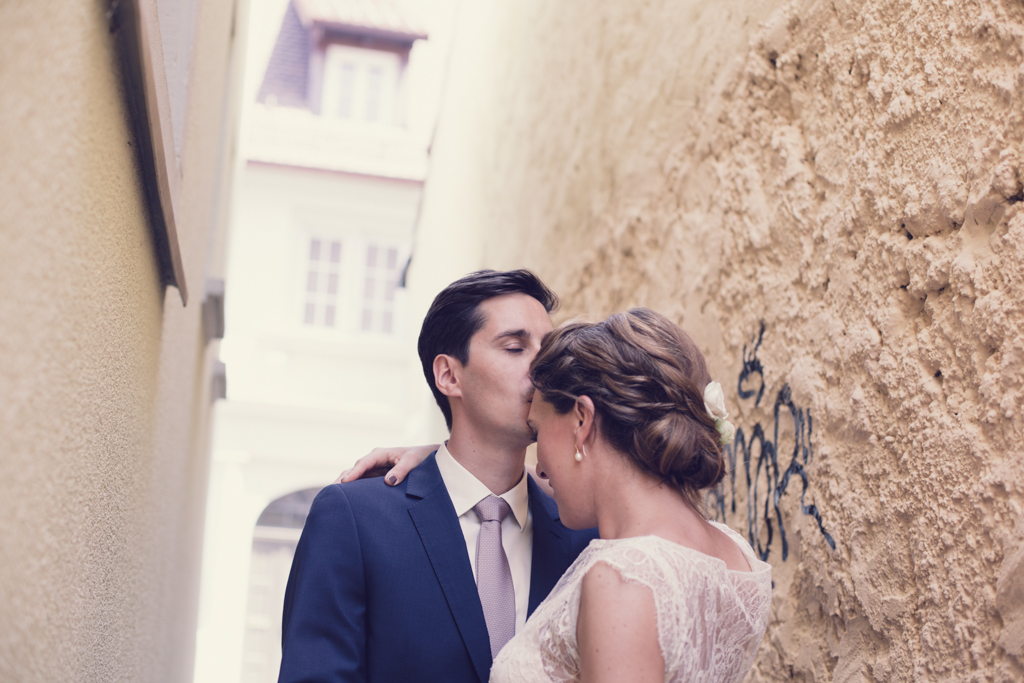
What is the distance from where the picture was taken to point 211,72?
3.28 meters

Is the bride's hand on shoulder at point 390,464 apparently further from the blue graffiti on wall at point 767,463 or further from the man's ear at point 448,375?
the blue graffiti on wall at point 767,463

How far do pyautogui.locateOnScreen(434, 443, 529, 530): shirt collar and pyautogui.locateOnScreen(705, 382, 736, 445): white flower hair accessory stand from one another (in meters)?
0.67

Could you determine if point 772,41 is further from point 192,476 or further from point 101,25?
point 192,476

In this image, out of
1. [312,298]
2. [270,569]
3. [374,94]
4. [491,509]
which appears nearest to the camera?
[491,509]

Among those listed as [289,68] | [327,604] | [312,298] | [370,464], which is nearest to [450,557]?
[327,604]

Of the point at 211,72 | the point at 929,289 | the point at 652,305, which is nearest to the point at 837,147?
the point at 929,289

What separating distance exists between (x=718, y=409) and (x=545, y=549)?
695 mm

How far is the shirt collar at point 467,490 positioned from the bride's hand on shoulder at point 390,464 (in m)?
0.08

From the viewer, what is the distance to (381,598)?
202 centimetres

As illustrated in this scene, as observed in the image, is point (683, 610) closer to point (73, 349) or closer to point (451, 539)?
point (451, 539)

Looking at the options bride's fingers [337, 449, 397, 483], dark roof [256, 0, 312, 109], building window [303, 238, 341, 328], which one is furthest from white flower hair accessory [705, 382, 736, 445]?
dark roof [256, 0, 312, 109]

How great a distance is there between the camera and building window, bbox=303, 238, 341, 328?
1355 cm

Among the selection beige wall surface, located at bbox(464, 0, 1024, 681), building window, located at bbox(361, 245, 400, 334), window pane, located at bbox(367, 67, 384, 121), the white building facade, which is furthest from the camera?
window pane, located at bbox(367, 67, 384, 121)

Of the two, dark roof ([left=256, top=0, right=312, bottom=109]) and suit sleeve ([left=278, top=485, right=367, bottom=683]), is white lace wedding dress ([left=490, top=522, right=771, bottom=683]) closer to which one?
suit sleeve ([left=278, top=485, right=367, bottom=683])
